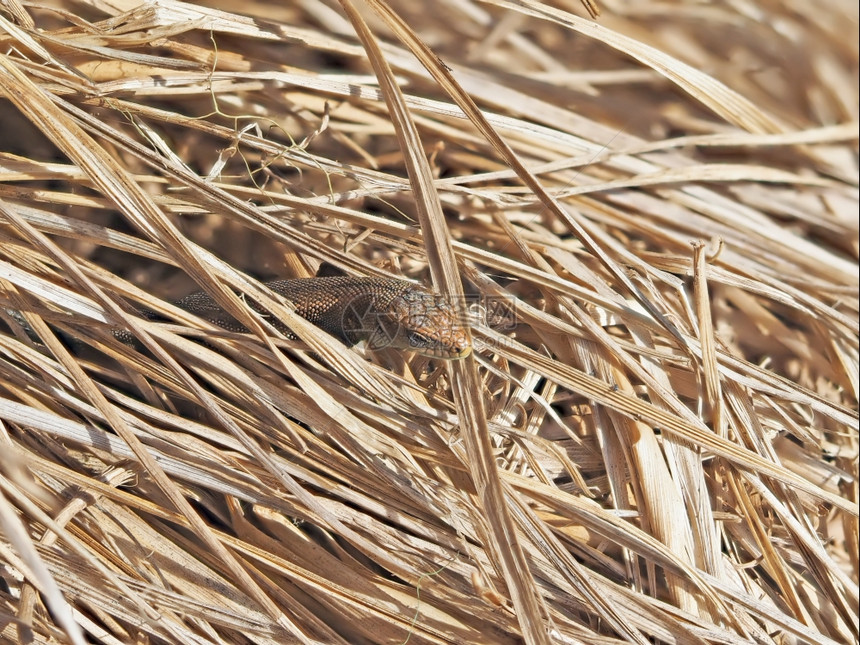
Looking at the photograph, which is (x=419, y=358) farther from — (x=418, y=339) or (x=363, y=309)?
(x=363, y=309)

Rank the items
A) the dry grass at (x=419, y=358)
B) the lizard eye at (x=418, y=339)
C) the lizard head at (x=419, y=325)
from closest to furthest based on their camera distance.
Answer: the dry grass at (x=419, y=358)
the lizard head at (x=419, y=325)
the lizard eye at (x=418, y=339)

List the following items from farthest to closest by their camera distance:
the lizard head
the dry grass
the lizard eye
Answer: the lizard eye < the lizard head < the dry grass

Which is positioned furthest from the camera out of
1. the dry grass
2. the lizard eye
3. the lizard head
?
the lizard eye

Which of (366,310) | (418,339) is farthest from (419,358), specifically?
(366,310)

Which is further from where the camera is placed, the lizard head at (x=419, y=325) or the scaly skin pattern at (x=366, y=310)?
the scaly skin pattern at (x=366, y=310)

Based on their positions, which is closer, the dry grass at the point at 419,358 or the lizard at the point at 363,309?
the dry grass at the point at 419,358

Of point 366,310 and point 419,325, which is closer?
point 419,325

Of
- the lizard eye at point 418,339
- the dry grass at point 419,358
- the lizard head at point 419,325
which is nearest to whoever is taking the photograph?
the dry grass at point 419,358
